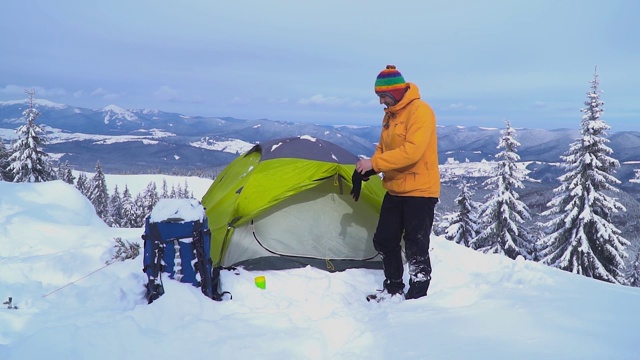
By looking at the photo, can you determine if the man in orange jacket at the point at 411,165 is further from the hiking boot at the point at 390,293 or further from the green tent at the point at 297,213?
the green tent at the point at 297,213

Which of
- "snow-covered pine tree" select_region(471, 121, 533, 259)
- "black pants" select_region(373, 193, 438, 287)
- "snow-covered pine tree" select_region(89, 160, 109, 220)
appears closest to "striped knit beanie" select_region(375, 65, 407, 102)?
"black pants" select_region(373, 193, 438, 287)

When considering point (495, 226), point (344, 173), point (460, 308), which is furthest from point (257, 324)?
point (495, 226)

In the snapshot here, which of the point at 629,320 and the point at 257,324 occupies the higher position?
the point at 629,320

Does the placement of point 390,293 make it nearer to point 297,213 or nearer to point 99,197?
point 297,213

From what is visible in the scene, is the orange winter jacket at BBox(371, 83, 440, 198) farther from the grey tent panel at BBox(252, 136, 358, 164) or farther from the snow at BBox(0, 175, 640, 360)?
the grey tent panel at BBox(252, 136, 358, 164)

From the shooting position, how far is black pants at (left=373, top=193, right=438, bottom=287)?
4.30 m

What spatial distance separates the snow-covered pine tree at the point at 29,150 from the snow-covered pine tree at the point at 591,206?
29276mm

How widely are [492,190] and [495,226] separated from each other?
71.1 inches

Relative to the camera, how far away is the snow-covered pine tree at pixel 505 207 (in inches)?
692

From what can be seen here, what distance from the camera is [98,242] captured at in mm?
6582

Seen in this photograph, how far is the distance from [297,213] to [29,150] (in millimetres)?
26068

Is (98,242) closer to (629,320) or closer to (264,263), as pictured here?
(264,263)

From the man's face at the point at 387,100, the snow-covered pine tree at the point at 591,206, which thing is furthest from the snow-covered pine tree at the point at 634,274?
the man's face at the point at 387,100

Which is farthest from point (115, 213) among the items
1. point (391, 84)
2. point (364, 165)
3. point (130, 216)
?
point (391, 84)
